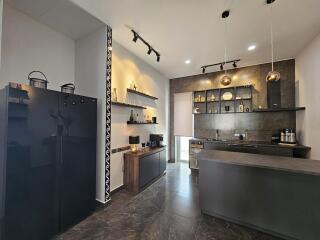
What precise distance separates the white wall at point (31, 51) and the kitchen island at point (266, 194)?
3.06m

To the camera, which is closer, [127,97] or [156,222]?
[156,222]

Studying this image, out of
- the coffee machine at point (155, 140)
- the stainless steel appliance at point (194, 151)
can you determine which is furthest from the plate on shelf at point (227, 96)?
the coffee machine at point (155, 140)

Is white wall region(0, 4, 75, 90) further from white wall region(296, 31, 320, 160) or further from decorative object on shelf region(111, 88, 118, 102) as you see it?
white wall region(296, 31, 320, 160)

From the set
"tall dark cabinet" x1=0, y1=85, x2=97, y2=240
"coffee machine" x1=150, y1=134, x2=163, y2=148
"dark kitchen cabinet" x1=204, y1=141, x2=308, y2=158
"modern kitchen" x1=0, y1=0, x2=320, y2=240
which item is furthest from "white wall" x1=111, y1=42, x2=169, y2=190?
"dark kitchen cabinet" x1=204, y1=141, x2=308, y2=158

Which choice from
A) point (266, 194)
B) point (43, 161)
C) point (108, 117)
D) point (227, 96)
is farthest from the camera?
point (227, 96)

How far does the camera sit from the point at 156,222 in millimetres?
2219

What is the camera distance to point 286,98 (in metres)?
4.05

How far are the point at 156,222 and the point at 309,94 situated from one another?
4.01 metres

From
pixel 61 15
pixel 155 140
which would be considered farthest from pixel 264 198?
pixel 61 15

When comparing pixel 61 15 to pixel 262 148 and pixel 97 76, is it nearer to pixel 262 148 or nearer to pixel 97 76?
pixel 97 76

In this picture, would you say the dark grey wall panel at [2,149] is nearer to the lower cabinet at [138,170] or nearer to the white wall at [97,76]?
the white wall at [97,76]

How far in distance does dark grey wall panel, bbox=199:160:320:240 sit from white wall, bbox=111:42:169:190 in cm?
179

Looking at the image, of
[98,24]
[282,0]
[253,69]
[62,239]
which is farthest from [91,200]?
[253,69]

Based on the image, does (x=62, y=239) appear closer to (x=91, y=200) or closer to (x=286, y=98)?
(x=91, y=200)
